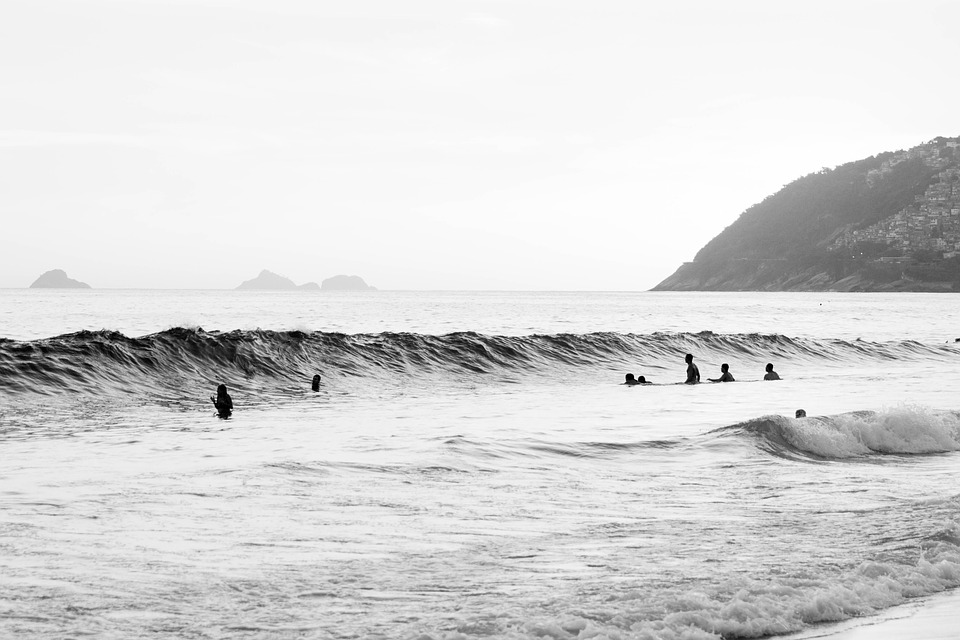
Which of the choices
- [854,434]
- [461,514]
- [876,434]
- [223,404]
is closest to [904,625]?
[461,514]

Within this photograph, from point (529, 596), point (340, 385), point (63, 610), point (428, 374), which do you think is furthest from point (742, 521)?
point (428, 374)

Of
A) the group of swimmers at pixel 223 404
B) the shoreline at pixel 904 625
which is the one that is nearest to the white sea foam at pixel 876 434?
the shoreline at pixel 904 625

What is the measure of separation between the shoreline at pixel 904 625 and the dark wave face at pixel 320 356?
2028 centimetres

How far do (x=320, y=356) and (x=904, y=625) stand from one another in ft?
85.5

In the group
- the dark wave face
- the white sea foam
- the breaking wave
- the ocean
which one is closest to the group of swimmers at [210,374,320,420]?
the ocean

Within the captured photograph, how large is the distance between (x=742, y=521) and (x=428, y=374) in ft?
71.7

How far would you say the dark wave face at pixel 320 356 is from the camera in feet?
79.1

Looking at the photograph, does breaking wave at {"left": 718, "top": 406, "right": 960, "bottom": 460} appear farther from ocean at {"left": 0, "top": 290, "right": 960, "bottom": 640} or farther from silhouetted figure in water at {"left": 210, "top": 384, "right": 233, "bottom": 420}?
silhouetted figure in water at {"left": 210, "top": 384, "right": 233, "bottom": 420}

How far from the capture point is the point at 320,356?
3067 cm

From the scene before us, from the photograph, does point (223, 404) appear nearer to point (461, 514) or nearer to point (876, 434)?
point (461, 514)

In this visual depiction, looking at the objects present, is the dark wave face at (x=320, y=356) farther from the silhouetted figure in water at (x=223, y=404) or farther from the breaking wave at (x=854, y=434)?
the breaking wave at (x=854, y=434)

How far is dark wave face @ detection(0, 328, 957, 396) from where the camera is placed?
949 inches

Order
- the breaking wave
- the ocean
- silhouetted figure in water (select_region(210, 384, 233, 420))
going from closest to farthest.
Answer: the ocean, the breaking wave, silhouetted figure in water (select_region(210, 384, 233, 420))

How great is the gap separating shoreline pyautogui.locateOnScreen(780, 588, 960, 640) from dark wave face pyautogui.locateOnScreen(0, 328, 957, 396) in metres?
20.3
